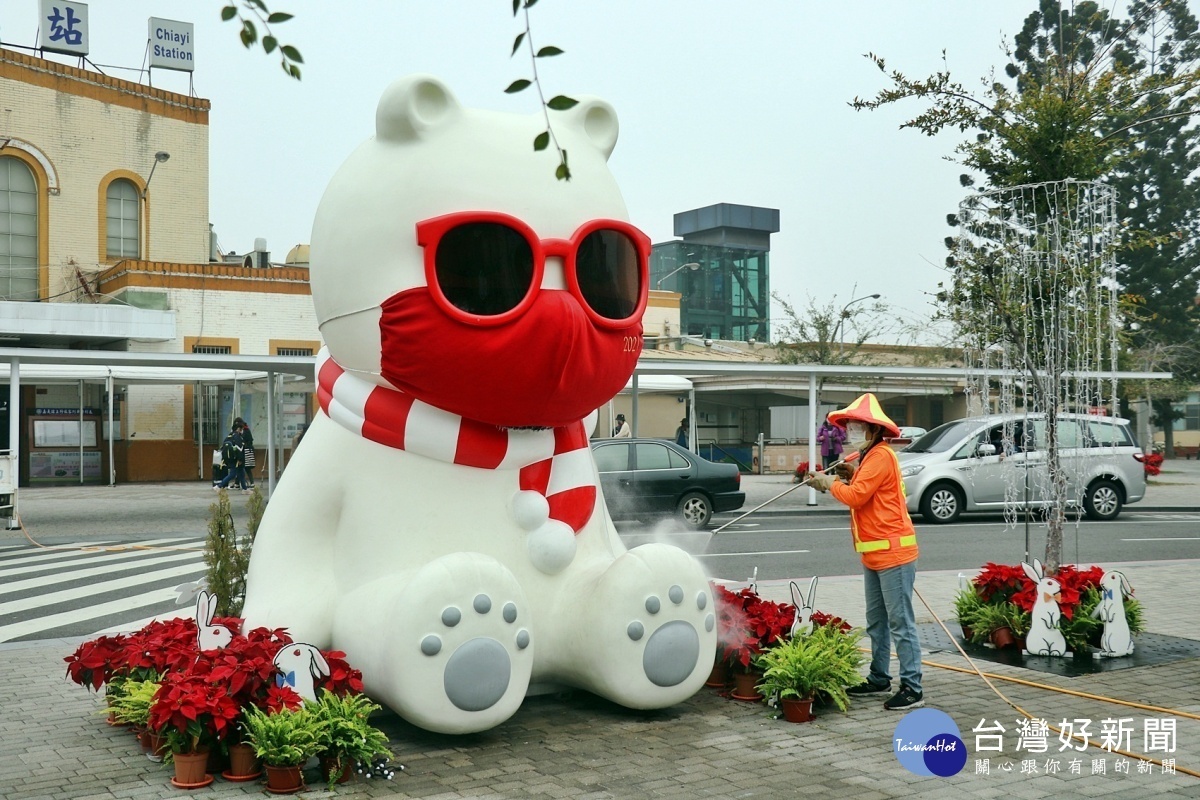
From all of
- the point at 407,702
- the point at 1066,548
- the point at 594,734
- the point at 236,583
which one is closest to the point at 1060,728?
the point at 594,734

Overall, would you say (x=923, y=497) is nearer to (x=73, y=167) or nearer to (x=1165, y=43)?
(x=73, y=167)

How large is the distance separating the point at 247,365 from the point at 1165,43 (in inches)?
1261

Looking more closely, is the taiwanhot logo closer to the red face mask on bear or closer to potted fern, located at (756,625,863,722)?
potted fern, located at (756,625,863,722)

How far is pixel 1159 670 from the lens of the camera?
6.93 meters

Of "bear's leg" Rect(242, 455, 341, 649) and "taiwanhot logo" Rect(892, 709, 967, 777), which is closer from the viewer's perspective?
"taiwanhot logo" Rect(892, 709, 967, 777)

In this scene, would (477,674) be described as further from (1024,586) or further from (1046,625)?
(1024,586)

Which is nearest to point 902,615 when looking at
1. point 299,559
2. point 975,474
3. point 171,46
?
point 299,559

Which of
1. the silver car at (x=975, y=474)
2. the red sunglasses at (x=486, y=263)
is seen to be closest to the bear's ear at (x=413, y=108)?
the red sunglasses at (x=486, y=263)

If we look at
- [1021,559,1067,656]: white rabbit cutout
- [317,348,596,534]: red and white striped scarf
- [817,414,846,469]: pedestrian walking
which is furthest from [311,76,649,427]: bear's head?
[817,414,846,469]: pedestrian walking

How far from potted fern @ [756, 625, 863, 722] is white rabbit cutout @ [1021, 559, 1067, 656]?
1.81m

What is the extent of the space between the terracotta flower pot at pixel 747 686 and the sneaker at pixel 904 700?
0.68m

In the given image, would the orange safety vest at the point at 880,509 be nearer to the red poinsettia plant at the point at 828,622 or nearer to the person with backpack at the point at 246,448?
the red poinsettia plant at the point at 828,622

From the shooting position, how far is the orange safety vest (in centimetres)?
596

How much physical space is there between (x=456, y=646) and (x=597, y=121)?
2.67m
